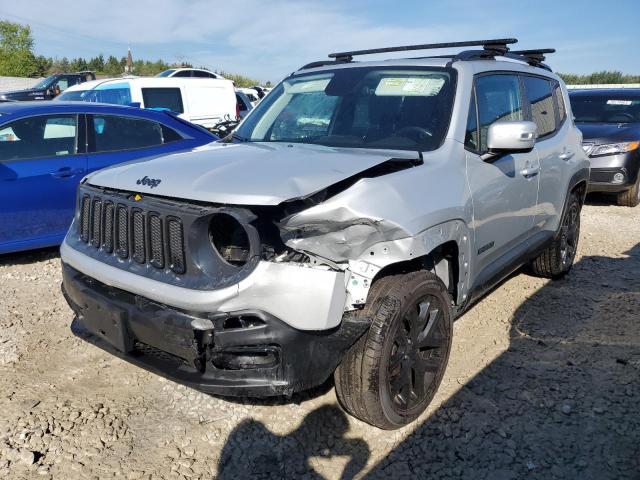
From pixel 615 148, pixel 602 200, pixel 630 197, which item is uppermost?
pixel 615 148

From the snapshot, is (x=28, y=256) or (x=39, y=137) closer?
(x=39, y=137)

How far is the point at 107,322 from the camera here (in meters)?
2.59


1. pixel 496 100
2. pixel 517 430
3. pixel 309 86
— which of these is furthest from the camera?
pixel 309 86

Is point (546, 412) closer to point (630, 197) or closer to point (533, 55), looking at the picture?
point (533, 55)

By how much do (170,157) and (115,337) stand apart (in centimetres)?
101

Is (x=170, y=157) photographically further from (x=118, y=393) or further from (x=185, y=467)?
Result: (x=185, y=467)

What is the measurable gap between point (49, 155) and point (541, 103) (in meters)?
4.39

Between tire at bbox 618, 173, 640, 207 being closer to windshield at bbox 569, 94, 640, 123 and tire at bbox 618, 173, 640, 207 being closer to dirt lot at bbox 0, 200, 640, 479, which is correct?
windshield at bbox 569, 94, 640, 123

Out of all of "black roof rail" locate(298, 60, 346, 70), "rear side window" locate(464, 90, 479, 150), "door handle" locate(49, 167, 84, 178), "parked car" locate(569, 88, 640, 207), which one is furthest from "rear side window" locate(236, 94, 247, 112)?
"rear side window" locate(464, 90, 479, 150)

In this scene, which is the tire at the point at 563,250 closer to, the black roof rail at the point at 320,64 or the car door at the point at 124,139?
the black roof rail at the point at 320,64

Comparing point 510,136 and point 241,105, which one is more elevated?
point 241,105

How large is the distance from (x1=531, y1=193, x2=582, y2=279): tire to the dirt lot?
89 cm

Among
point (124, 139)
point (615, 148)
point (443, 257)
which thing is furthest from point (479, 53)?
point (615, 148)

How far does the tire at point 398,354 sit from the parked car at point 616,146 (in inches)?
244
